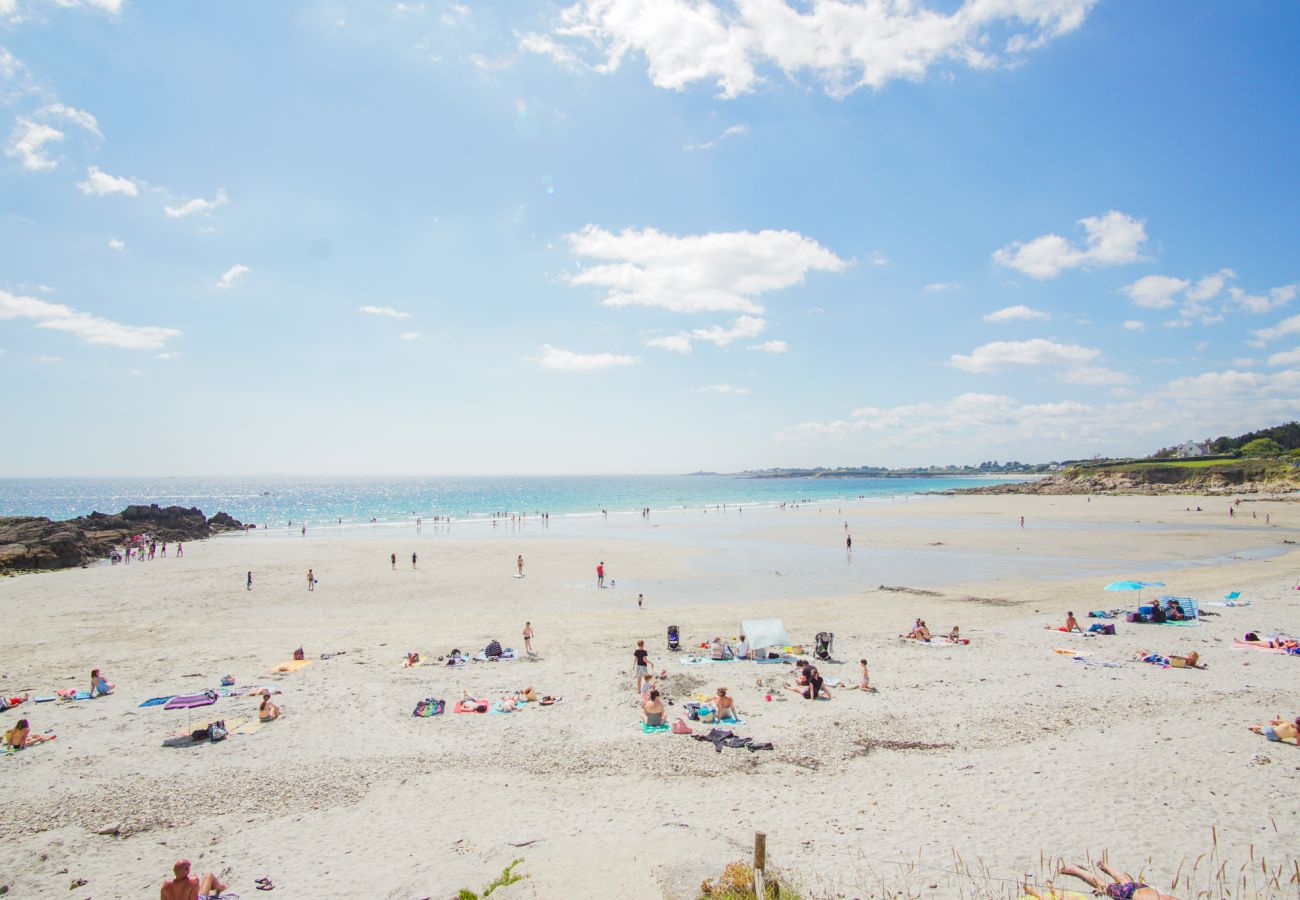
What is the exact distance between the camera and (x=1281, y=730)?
38.3 ft

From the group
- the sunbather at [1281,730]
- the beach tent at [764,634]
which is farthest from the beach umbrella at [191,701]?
the sunbather at [1281,730]

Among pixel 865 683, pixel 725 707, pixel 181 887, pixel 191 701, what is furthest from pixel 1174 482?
pixel 181 887

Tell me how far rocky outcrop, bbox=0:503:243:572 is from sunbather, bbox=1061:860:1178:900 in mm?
53188

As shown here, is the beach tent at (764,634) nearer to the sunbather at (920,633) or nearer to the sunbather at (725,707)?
the sunbather at (725,707)

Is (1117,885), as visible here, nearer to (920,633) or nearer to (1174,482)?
(920,633)

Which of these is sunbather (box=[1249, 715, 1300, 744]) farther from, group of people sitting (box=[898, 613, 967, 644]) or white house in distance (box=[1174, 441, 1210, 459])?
white house in distance (box=[1174, 441, 1210, 459])

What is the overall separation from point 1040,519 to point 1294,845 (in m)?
64.3

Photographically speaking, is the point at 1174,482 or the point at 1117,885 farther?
the point at 1174,482

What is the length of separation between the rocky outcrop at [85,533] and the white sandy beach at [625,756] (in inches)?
673

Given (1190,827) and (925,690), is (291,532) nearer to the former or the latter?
(925,690)

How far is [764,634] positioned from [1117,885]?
35.9ft

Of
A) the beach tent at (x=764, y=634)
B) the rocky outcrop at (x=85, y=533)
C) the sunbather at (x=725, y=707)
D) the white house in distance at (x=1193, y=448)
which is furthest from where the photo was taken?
the white house in distance at (x=1193, y=448)

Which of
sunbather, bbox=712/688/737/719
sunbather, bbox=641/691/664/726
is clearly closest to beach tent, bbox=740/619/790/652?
sunbather, bbox=712/688/737/719

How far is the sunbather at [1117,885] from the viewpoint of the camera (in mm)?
7145
